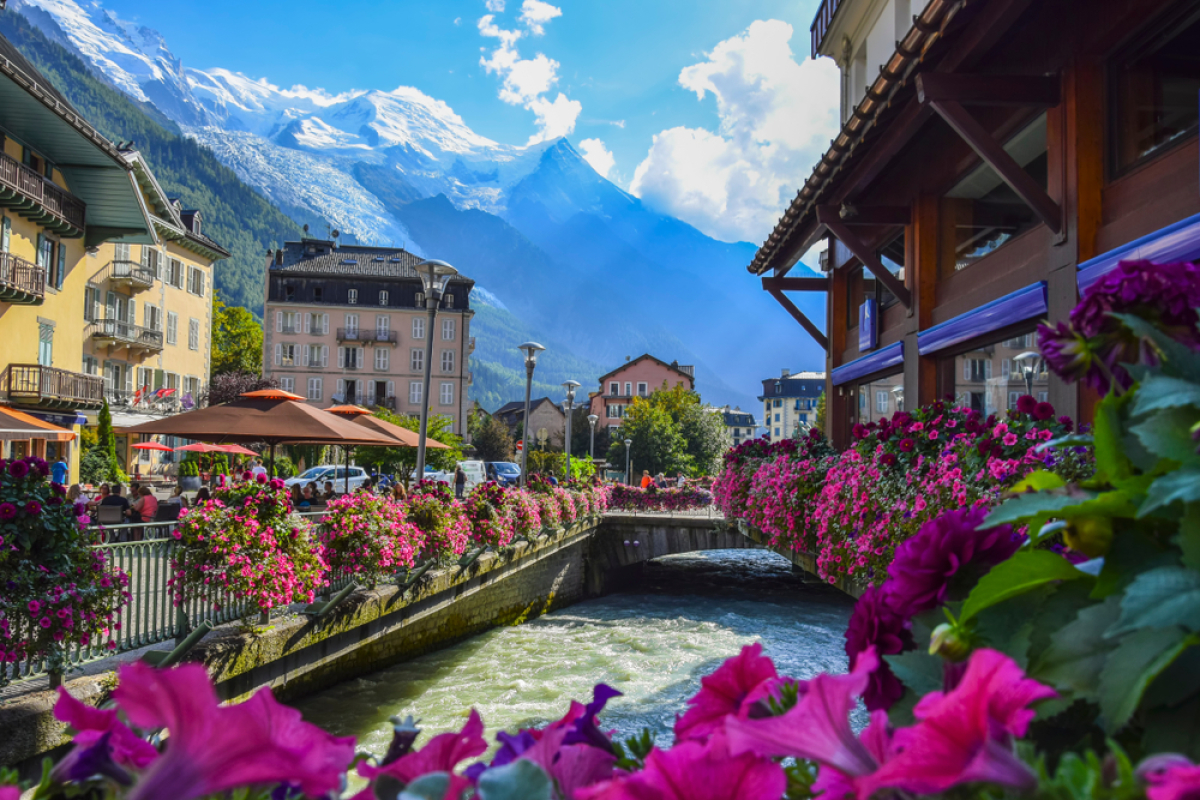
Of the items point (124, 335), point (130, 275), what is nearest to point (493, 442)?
point (124, 335)

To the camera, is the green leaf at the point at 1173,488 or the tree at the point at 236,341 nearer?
the green leaf at the point at 1173,488

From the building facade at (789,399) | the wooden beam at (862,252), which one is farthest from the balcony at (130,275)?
the building facade at (789,399)

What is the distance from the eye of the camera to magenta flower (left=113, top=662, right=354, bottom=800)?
65cm

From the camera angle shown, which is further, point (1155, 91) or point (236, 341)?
point (236, 341)

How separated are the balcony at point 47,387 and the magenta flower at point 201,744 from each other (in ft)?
95.6

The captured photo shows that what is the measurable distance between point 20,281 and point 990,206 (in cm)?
2535

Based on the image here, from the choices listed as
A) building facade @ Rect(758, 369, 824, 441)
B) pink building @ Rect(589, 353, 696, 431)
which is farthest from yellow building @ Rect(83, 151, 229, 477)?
building facade @ Rect(758, 369, 824, 441)

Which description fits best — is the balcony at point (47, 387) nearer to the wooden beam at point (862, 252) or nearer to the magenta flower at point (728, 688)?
the wooden beam at point (862, 252)

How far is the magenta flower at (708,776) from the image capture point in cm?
69

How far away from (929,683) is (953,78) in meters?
7.80

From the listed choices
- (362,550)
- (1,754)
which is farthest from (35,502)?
(362,550)

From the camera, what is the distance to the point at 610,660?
629 inches

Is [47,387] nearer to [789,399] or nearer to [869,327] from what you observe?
[869,327]

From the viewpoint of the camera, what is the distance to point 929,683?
0.92m
